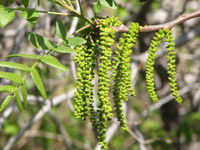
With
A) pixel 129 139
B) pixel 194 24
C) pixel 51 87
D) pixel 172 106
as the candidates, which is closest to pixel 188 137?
pixel 172 106

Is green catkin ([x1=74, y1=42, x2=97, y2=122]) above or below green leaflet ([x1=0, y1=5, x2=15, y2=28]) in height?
below

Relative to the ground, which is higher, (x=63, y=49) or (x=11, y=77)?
(x=63, y=49)

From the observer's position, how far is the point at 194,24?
139 inches

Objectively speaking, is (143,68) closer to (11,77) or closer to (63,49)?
(63,49)

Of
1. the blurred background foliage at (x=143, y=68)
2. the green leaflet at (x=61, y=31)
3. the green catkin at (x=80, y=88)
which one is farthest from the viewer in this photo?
the blurred background foliage at (x=143, y=68)

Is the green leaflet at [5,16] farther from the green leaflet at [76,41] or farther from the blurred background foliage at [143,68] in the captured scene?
the blurred background foliage at [143,68]

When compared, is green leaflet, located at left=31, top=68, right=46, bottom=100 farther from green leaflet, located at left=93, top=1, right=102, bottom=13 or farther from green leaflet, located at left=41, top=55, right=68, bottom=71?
green leaflet, located at left=93, top=1, right=102, bottom=13

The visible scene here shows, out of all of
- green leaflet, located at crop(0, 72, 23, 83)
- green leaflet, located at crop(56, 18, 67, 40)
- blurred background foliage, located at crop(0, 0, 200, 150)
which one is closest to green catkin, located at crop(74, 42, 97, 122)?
green leaflet, located at crop(56, 18, 67, 40)

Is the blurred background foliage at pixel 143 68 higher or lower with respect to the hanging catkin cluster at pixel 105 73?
higher

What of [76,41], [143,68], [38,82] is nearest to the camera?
[38,82]

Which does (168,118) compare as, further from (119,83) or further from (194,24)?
(119,83)

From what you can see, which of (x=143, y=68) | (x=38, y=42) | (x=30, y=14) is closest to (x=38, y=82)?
(x=38, y=42)

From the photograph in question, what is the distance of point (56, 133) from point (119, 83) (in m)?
4.24

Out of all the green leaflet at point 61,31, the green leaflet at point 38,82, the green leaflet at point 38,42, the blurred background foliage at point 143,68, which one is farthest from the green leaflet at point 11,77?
the blurred background foliage at point 143,68
